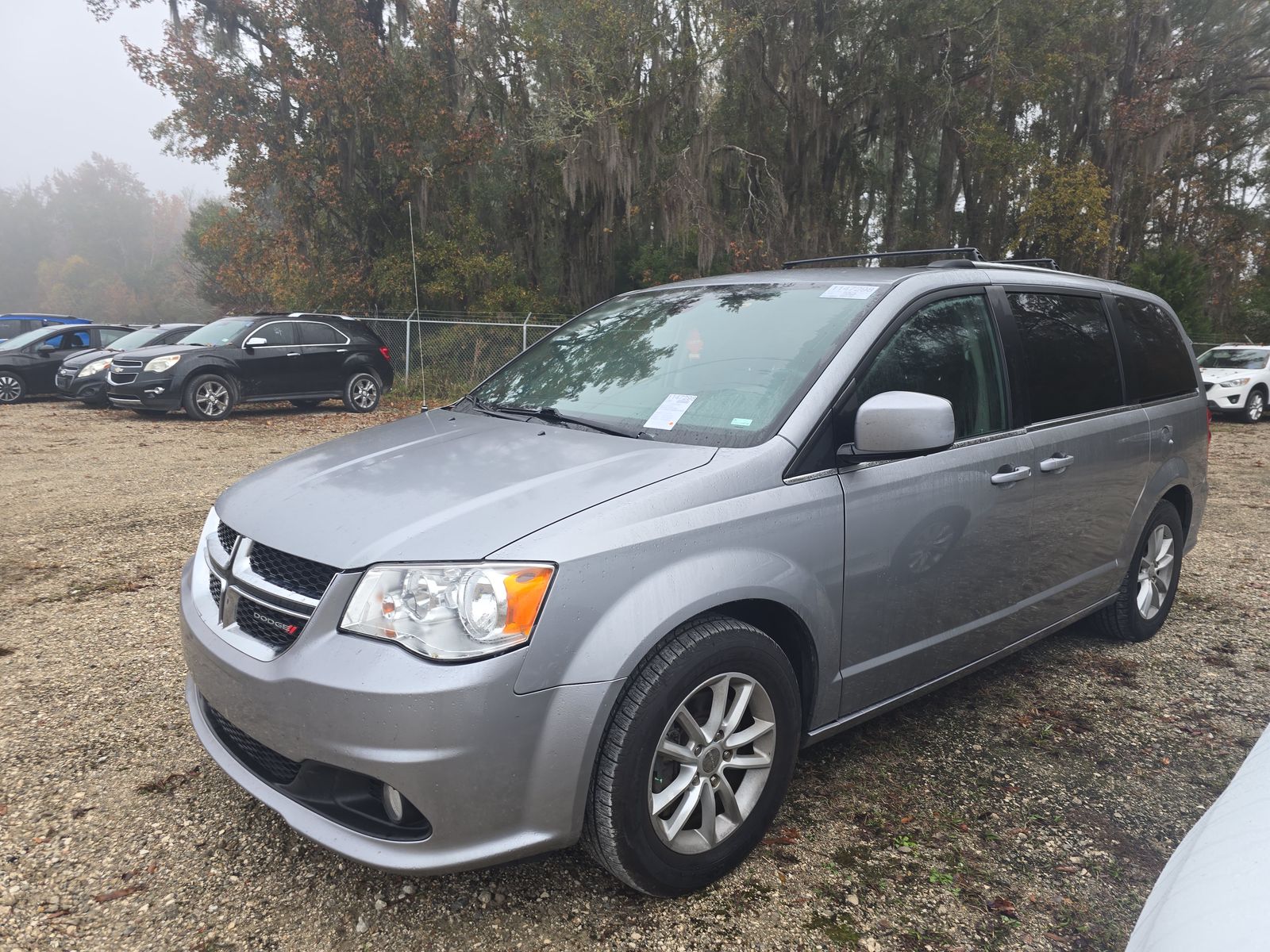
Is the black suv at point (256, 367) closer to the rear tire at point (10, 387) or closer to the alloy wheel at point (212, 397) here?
the alloy wheel at point (212, 397)

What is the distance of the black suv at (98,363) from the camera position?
45.9 ft

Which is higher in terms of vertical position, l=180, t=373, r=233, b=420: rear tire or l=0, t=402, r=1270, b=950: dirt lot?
l=180, t=373, r=233, b=420: rear tire

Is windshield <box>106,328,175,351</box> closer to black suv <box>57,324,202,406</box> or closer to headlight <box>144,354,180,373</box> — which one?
black suv <box>57,324,202,406</box>

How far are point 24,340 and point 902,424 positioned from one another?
17777 mm

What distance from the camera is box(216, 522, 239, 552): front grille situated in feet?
8.36

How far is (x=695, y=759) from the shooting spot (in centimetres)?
231

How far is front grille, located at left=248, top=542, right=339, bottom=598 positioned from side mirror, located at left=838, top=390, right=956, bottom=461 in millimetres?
1515

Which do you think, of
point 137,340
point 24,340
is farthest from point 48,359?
point 137,340

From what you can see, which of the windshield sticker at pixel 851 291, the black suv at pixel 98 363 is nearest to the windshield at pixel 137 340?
the black suv at pixel 98 363

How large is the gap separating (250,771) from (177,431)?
11.0m

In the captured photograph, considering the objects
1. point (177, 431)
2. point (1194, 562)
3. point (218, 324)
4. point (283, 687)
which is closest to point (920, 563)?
point (283, 687)

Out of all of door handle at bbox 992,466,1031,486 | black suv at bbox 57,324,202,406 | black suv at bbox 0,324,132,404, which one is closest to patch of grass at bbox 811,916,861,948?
door handle at bbox 992,466,1031,486

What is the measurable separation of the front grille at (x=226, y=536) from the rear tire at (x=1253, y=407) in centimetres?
1850

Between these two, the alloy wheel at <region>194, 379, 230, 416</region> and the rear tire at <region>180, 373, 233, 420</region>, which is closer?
the rear tire at <region>180, 373, 233, 420</region>
